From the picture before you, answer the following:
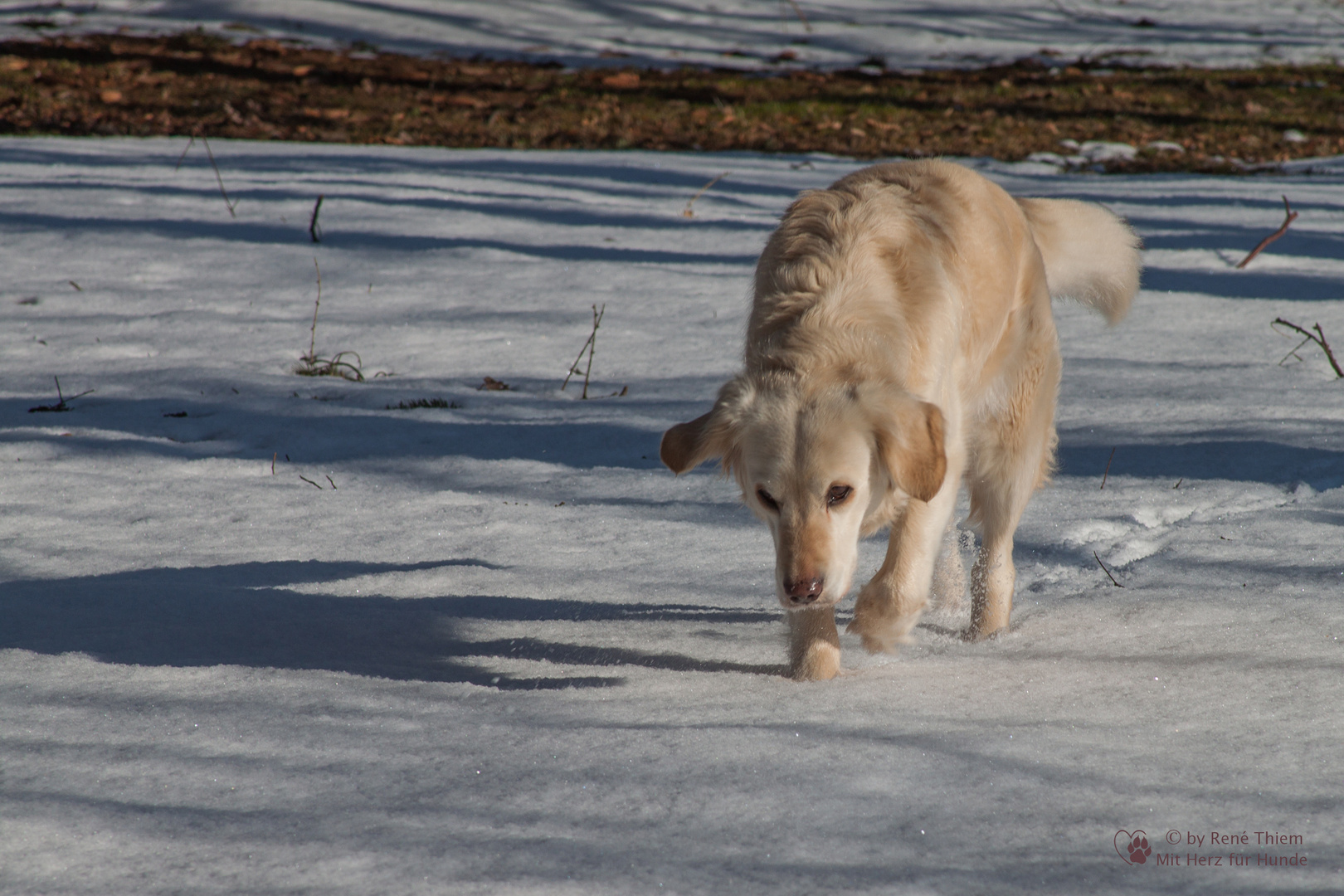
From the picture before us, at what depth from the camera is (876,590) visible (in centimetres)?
285

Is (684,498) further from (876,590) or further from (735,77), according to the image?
(735,77)

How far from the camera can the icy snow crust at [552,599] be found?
A: 5.57 ft

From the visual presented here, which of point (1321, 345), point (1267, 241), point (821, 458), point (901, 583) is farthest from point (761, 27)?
point (821, 458)

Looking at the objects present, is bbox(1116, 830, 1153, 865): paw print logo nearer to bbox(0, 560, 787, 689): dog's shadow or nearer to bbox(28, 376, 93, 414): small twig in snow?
bbox(0, 560, 787, 689): dog's shadow

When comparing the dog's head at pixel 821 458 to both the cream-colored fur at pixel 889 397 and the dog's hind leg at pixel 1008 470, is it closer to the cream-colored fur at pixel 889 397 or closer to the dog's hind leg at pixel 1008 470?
the cream-colored fur at pixel 889 397

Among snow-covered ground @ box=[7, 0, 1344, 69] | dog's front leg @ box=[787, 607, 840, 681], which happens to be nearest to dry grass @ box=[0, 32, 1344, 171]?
snow-covered ground @ box=[7, 0, 1344, 69]

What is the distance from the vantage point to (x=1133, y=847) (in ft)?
5.37

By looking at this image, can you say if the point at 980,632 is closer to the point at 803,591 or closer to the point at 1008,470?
the point at 1008,470

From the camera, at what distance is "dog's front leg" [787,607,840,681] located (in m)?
2.67

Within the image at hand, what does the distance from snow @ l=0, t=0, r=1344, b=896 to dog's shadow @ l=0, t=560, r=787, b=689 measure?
15mm

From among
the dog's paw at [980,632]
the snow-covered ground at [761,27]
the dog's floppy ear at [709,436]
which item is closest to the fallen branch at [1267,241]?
the dog's paw at [980,632]

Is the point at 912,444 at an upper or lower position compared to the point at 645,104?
lower

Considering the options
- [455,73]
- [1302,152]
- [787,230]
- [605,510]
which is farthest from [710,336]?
[455,73]

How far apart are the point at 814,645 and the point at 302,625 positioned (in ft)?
4.34
